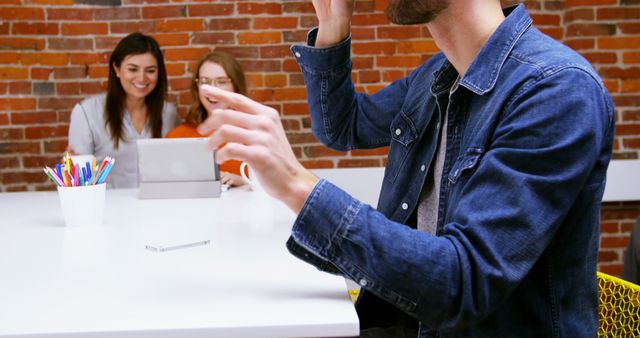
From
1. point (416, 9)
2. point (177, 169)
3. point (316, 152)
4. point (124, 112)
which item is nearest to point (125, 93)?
point (124, 112)

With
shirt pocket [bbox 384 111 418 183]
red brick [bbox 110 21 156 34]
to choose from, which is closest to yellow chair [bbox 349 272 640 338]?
shirt pocket [bbox 384 111 418 183]

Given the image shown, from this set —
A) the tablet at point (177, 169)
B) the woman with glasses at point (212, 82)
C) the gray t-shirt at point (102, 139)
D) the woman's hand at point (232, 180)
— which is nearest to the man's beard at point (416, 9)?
the tablet at point (177, 169)

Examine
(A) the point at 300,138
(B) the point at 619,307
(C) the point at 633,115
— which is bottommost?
(B) the point at 619,307

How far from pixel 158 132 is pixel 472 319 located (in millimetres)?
2711

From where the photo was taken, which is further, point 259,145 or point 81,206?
point 81,206

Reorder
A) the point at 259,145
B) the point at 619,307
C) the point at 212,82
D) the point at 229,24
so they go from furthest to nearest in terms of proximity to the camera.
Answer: the point at 229,24 < the point at 212,82 < the point at 619,307 < the point at 259,145

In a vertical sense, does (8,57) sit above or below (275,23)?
below

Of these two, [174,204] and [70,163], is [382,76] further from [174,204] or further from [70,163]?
[70,163]

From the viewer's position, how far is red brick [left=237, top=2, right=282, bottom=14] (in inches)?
134

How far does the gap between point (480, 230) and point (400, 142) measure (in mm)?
526

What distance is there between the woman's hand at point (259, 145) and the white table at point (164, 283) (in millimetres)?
170

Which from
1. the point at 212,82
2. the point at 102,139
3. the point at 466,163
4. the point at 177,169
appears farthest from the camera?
the point at 102,139

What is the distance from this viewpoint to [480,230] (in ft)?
2.88

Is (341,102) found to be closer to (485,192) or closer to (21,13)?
(485,192)
